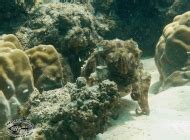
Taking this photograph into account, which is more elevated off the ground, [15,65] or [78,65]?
[15,65]

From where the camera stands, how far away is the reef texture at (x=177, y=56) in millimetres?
8234

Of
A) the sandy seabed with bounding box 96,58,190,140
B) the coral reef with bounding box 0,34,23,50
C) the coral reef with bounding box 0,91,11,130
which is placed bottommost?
the sandy seabed with bounding box 96,58,190,140

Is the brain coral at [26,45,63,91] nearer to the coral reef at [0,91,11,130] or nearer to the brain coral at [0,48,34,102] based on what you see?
the brain coral at [0,48,34,102]

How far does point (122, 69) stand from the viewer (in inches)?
215

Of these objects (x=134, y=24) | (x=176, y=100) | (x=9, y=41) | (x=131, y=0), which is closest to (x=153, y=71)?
(x=134, y=24)

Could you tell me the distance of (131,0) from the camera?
1124 centimetres

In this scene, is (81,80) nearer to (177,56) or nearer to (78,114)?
(78,114)

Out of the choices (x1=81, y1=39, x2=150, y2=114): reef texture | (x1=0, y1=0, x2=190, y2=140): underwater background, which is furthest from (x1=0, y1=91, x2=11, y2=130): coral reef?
(x1=81, y1=39, x2=150, y2=114): reef texture

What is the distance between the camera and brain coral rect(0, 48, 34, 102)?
5469 mm

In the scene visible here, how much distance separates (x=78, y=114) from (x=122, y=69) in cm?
143

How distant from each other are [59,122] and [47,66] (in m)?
2.04

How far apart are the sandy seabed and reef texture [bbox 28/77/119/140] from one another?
454mm

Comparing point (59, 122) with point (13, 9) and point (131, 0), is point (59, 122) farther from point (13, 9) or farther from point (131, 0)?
point (131, 0)

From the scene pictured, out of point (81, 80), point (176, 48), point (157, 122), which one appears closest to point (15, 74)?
point (81, 80)
